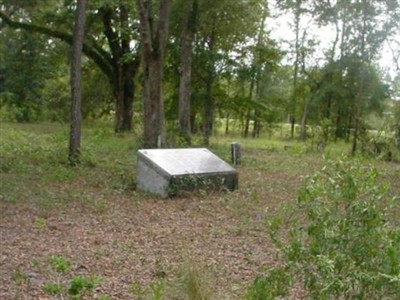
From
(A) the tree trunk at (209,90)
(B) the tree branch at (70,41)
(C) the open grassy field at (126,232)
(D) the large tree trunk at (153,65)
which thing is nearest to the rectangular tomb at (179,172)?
(C) the open grassy field at (126,232)

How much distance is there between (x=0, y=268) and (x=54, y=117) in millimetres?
28393

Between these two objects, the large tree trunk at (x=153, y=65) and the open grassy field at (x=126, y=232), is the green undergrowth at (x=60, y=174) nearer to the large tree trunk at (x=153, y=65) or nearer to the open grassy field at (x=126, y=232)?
the open grassy field at (x=126, y=232)

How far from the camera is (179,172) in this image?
9008mm

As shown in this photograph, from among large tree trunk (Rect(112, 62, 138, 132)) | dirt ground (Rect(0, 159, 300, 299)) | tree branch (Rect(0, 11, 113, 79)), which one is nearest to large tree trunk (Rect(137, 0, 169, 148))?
dirt ground (Rect(0, 159, 300, 299))

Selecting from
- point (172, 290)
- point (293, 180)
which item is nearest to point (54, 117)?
point (293, 180)

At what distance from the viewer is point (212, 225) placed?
725 cm

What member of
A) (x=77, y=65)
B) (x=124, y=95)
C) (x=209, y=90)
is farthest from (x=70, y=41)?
(x=77, y=65)

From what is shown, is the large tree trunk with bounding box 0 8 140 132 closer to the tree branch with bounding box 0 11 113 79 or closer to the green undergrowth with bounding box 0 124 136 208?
the tree branch with bounding box 0 11 113 79

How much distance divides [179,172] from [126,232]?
259cm

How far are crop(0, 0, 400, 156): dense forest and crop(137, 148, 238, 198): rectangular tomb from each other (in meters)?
2.59

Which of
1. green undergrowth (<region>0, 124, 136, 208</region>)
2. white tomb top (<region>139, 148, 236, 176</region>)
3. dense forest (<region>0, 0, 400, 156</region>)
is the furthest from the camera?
dense forest (<region>0, 0, 400, 156</region>)

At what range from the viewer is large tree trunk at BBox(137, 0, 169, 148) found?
12231 mm

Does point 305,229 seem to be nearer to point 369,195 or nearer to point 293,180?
point 369,195

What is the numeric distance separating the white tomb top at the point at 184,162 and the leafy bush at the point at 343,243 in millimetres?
5750
